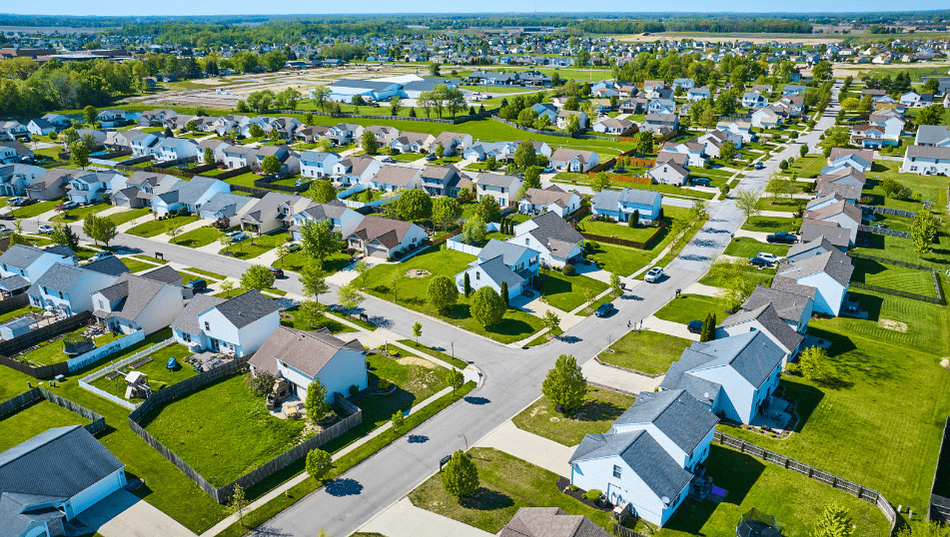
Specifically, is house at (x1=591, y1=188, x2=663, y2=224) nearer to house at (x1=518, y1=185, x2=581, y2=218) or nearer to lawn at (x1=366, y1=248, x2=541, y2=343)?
house at (x1=518, y1=185, x2=581, y2=218)

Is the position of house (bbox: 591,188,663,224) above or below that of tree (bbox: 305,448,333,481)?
above

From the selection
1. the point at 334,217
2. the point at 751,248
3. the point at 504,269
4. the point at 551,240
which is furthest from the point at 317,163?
the point at 751,248

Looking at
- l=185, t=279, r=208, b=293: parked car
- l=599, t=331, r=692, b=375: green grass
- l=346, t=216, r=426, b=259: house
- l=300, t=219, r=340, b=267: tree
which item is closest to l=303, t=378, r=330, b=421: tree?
l=599, t=331, r=692, b=375: green grass

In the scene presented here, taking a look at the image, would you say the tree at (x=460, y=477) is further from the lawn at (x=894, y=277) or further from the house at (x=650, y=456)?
the lawn at (x=894, y=277)

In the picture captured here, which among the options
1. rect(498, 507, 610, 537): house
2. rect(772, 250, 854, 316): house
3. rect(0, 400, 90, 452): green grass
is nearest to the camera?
rect(498, 507, 610, 537): house

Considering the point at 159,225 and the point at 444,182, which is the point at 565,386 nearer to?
the point at 444,182

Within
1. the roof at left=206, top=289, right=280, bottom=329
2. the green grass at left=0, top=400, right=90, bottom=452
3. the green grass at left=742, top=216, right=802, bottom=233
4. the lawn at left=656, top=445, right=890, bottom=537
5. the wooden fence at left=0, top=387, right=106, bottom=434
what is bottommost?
the green grass at left=0, top=400, right=90, bottom=452

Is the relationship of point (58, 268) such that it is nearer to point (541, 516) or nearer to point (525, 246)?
point (525, 246)
